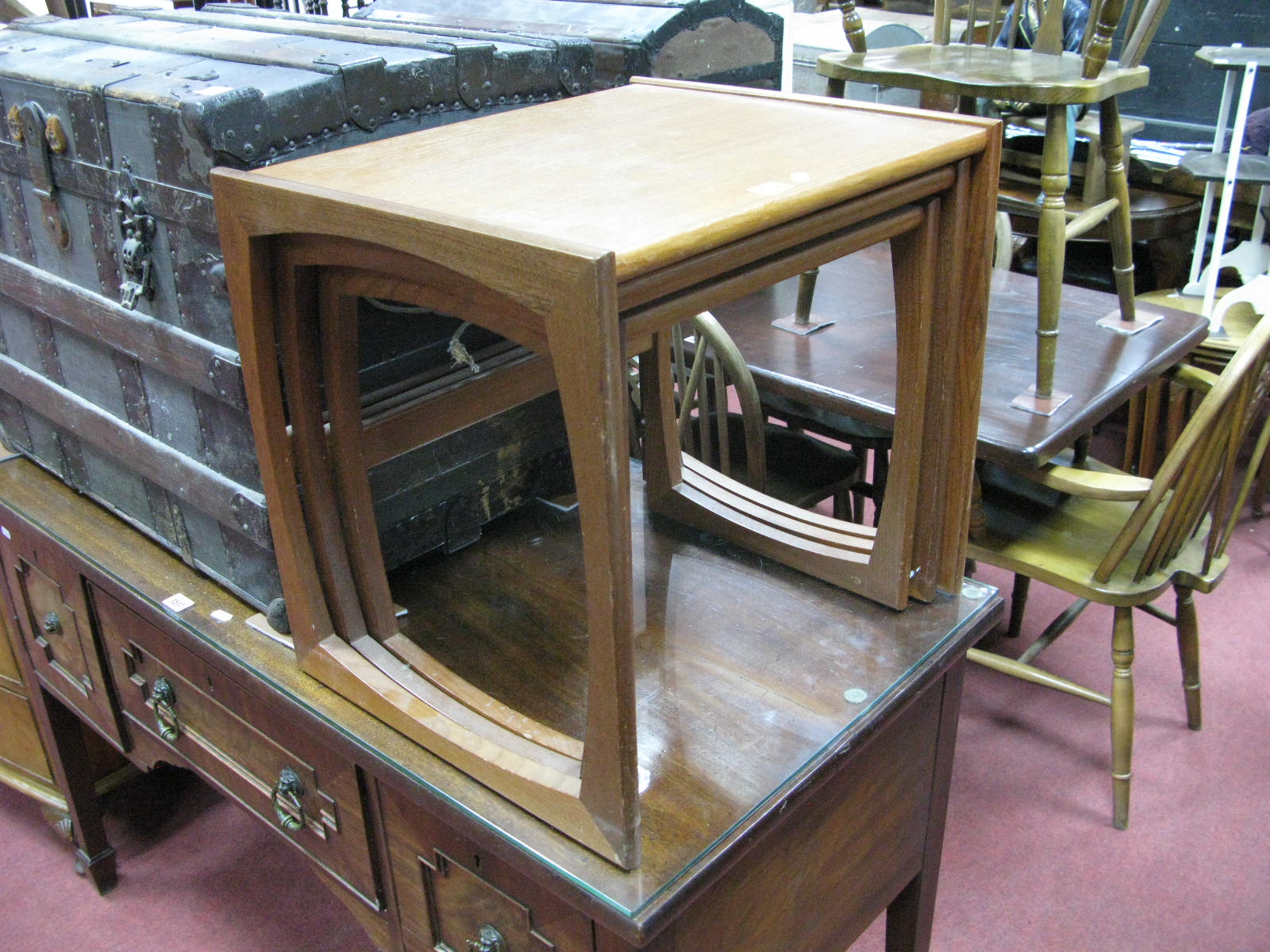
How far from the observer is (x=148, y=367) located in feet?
3.99

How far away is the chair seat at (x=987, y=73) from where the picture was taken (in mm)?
1736

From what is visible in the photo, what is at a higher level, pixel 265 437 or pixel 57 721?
pixel 265 437

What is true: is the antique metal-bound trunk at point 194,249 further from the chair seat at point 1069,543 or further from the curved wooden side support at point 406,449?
the chair seat at point 1069,543

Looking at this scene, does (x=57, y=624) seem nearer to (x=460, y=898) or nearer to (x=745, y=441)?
(x=460, y=898)

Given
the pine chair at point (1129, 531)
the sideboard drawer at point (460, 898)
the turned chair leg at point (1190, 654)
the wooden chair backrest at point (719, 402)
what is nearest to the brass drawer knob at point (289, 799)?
the sideboard drawer at point (460, 898)

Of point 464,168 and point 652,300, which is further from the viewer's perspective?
point 464,168

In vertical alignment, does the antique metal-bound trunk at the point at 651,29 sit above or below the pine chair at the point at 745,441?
above

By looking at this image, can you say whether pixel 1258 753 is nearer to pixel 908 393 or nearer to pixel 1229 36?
pixel 908 393

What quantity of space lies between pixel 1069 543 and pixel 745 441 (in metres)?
0.63

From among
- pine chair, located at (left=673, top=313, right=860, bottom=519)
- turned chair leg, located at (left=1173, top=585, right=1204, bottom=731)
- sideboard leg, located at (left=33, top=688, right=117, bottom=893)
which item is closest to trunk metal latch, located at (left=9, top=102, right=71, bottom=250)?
sideboard leg, located at (left=33, top=688, right=117, bottom=893)

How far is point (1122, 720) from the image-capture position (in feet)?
6.70

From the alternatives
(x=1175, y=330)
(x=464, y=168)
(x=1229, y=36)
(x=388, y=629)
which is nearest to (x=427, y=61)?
(x=464, y=168)

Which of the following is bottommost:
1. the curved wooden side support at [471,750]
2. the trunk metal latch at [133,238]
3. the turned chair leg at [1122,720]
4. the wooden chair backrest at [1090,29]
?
the turned chair leg at [1122,720]

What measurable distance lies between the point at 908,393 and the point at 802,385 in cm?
90
